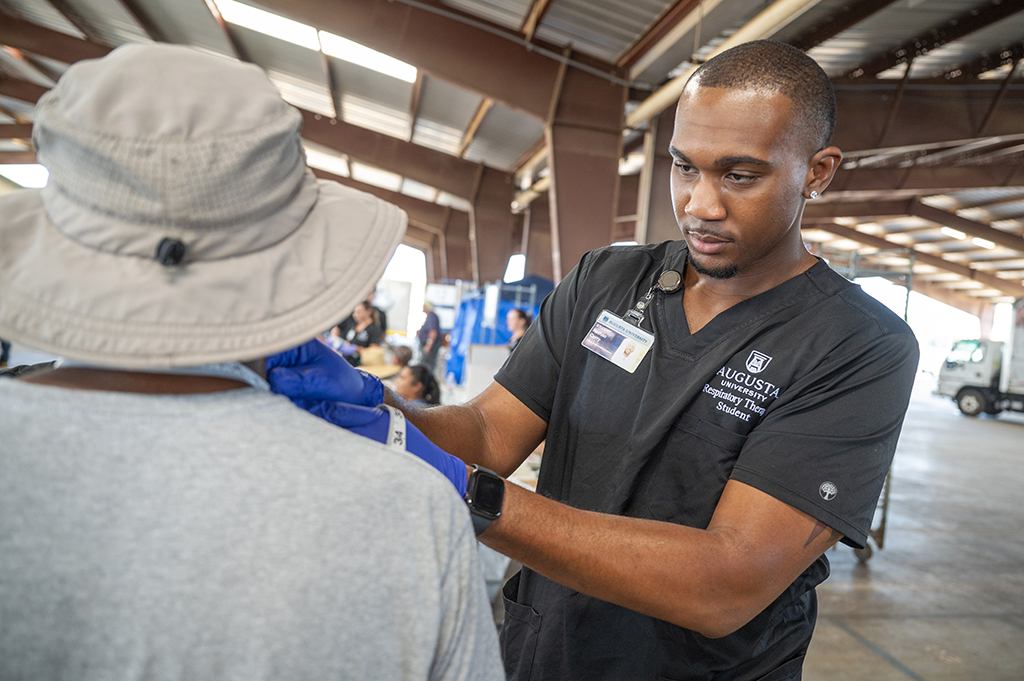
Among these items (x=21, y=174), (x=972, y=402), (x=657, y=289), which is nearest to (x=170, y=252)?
(x=657, y=289)

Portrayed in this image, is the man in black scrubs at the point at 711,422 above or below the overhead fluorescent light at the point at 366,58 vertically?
below

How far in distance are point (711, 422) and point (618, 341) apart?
0.28 m

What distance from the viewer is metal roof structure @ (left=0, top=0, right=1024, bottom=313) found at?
6.10 metres

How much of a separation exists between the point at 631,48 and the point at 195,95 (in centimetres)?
688

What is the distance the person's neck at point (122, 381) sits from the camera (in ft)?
2.17

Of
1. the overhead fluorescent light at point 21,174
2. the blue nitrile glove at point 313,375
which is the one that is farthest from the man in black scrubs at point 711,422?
the overhead fluorescent light at point 21,174

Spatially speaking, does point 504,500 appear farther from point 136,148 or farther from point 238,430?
point 136,148

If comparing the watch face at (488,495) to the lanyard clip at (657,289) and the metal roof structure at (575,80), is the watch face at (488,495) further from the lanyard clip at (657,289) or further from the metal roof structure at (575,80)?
the metal roof structure at (575,80)

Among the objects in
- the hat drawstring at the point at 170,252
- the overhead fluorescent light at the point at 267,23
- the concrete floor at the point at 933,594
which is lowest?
the concrete floor at the point at 933,594

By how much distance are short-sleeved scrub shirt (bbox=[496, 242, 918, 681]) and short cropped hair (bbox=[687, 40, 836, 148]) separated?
329mm

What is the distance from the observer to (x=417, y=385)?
5703 mm

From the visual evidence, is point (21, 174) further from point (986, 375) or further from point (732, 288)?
point (986, 375)

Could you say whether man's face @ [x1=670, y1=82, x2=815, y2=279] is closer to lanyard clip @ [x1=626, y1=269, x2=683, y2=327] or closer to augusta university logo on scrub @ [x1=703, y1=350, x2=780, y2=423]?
lanyard clip @ [x1=626, y1=269, x2=683, y2=327]

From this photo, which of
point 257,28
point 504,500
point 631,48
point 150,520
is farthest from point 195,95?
point 257,28
